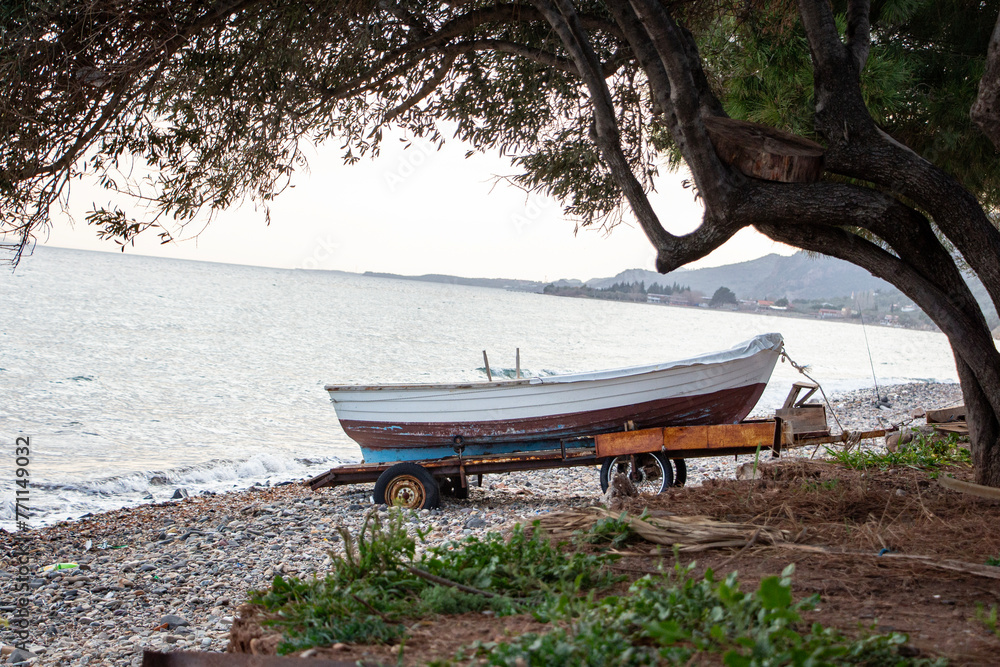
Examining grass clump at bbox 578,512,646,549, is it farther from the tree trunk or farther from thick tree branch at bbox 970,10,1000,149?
thick tree branch at bbox 970,10,1000,149

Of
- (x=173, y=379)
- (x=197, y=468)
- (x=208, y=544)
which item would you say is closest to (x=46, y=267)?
(x=173, y=379)

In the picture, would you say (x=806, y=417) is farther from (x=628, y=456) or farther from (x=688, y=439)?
(x=628, y=456)

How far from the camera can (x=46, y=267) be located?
3529 inches

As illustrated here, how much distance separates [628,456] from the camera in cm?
775

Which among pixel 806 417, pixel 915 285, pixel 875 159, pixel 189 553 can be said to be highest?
pixel 875 159

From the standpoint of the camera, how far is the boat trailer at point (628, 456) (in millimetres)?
7312

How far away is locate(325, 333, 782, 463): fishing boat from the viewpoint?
7.92m

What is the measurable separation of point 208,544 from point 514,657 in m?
6.10

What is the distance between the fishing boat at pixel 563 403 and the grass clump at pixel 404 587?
4584mm

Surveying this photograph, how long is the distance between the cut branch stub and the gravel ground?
3026 mm

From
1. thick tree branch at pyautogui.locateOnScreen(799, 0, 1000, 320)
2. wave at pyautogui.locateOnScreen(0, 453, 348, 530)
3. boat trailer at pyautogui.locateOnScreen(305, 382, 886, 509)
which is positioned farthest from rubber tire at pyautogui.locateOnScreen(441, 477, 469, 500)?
thick tree branch at pyautogui.locateOnScreen(799, 0, 1000, 320)

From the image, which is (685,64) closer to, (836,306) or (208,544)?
(208,544)

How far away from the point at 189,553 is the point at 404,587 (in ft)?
16.0

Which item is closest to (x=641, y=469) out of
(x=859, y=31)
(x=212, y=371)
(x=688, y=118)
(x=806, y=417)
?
(x=806, y=417)
